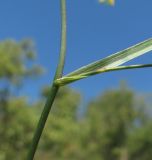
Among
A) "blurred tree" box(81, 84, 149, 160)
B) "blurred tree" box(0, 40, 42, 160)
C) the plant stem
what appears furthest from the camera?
"blurred tree" box(81, 84, 149, 160)

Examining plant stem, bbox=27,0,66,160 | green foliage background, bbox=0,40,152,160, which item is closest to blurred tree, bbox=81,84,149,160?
green foliage background, bbox=0,40,152,160

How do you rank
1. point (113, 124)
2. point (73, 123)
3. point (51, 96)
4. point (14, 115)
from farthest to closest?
point (113, 124) → point (73, 123) → point (14, 115) → point (51, 96)

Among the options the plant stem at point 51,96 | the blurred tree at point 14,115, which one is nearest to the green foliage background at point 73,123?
the blurred tree at point 14,115

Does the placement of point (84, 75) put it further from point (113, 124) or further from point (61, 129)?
point (113, 124)

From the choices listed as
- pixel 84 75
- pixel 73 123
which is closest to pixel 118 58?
pixel 84 75

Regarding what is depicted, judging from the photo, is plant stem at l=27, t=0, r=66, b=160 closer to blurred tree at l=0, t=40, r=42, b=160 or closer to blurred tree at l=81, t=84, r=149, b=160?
blurred tree at l=0, t=40, r=42, b=160
